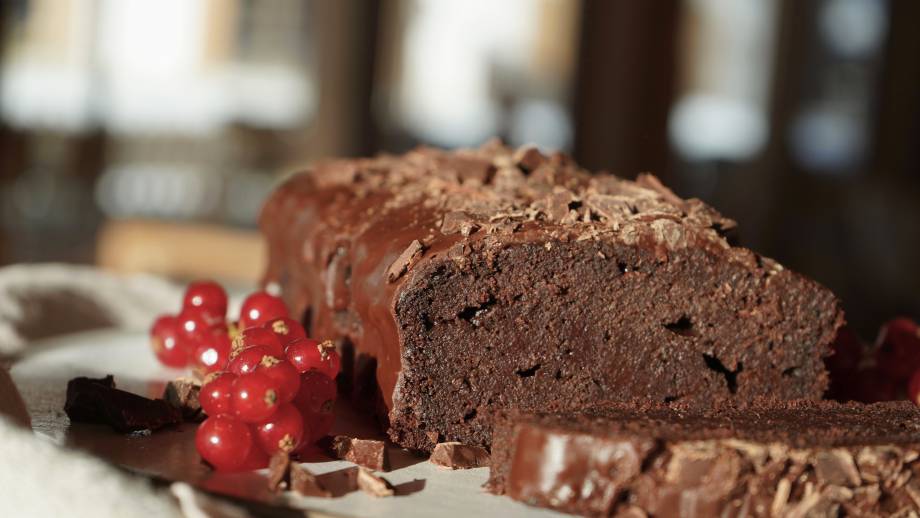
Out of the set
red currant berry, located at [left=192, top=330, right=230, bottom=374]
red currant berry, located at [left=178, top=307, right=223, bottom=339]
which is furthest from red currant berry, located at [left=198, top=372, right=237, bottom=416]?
red currant berry, located at [left=178, top=307, right=223, bottom=339]

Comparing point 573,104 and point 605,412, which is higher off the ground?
point 573,104

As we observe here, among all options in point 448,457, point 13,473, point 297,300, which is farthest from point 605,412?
point 297,300

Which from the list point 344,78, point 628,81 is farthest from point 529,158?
point 628,81

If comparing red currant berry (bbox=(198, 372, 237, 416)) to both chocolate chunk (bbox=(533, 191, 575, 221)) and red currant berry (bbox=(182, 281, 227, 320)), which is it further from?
red currant berry (bbox=(182, 281, 227, 320))

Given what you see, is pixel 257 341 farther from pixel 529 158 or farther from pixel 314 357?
pixel 529 158

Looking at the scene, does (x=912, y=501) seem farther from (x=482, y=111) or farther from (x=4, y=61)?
(x=4, y=61)

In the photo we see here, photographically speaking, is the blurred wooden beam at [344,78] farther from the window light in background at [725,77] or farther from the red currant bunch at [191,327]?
the red currant bunch at [191,327]

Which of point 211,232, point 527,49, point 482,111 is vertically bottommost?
point 211,232
